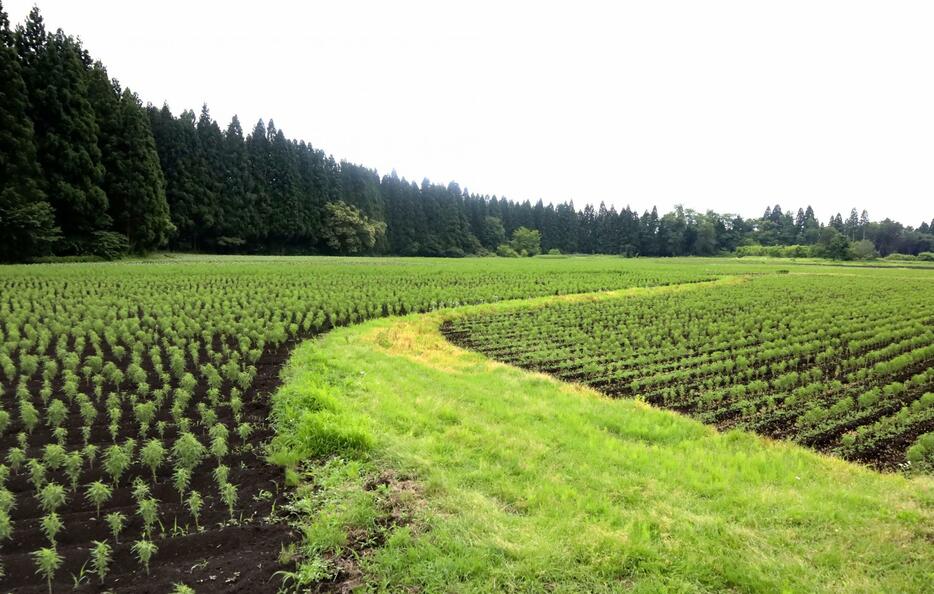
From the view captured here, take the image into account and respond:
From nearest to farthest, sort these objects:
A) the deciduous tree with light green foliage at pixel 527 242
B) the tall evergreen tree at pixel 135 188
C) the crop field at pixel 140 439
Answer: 1. the crop field at pixel 140 439
2. the tall evergreen tree at pixel 135 188
3. the deciduous tree with light green foliage at pixel 527 242

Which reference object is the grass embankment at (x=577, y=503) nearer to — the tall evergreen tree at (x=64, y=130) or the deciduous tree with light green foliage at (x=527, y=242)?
the tall evergreen tree at (x=64, y=130)

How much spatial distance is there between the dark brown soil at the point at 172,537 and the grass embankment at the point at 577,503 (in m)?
0.40

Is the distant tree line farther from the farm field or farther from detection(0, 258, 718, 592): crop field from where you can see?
the farm field

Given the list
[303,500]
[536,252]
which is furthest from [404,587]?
[536,252]

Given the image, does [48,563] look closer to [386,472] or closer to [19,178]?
[386,472]

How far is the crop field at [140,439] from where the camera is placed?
4457 millimetres

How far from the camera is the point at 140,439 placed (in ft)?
23.3

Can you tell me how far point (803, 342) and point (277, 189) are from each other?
197 feet

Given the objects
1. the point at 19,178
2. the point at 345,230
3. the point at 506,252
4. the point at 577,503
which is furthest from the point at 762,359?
the point at 506,252

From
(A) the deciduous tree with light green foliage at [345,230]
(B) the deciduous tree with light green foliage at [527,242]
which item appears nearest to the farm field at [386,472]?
(A) the deciduous tree with light green foliage at [345,230]

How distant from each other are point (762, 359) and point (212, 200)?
5454cm

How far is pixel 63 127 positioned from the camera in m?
35.0

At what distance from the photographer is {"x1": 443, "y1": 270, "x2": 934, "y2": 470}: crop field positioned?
8.27m

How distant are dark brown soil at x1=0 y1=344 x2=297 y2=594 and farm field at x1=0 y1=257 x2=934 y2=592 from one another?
2 cm
